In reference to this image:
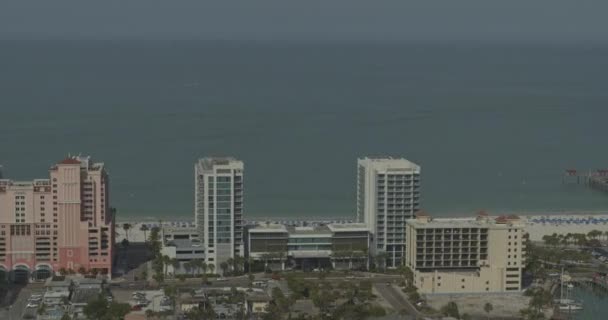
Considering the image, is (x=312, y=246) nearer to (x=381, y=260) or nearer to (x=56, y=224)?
(x=381, y=260)

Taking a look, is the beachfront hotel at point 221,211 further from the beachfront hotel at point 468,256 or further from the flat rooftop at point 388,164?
the beachfront hotel at point 468,256

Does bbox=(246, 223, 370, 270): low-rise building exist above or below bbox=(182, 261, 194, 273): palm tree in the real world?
above

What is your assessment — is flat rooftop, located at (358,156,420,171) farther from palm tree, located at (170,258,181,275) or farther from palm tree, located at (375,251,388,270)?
palm tree, located at (170,258,181,275)

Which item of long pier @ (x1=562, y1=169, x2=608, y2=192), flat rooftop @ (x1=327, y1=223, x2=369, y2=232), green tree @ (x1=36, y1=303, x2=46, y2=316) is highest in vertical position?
long pier @ (x1=562, y1=169, x2=608, y2=192)

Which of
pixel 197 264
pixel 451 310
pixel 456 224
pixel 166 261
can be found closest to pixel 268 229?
pixel 197 264

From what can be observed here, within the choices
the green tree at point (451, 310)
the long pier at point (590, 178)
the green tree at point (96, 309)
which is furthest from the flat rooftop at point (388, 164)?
the long pier at point (590, 178)

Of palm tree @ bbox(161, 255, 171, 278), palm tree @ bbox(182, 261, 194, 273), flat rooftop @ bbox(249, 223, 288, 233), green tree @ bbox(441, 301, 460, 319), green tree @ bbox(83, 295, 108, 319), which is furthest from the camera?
flat rooftop @ bbox(249, 223, 288, 233)

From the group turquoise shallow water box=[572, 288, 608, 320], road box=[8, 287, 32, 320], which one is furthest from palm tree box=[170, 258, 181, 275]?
turquoise shallow water box=[572, 288, 608, 320]

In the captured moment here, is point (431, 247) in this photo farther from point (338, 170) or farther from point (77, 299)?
point (338, 170)
